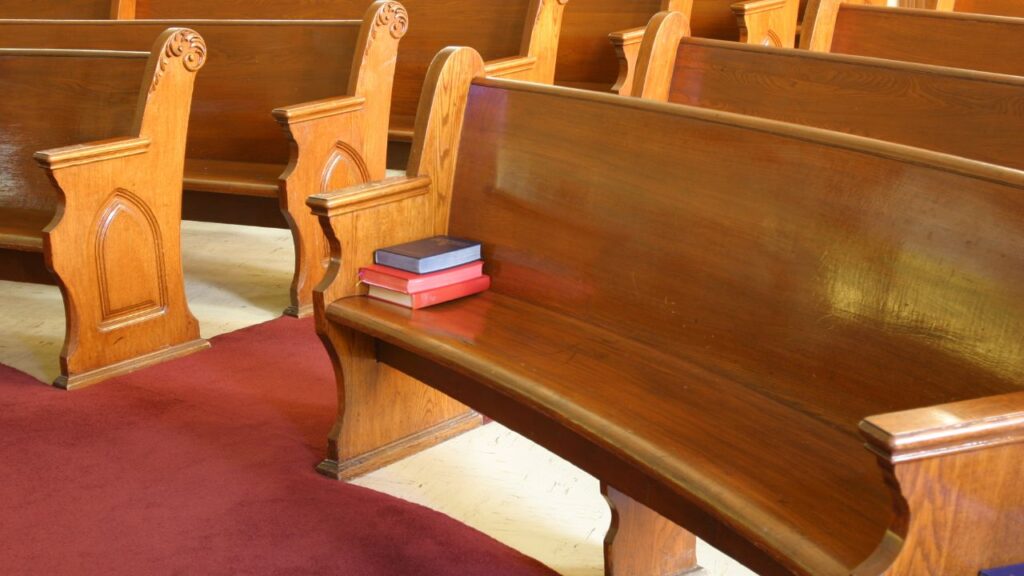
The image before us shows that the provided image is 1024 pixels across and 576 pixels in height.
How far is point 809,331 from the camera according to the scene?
1983 mm

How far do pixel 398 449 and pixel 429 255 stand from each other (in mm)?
513

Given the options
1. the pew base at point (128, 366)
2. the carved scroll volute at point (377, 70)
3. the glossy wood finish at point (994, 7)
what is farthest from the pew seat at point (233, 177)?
the glossy wood finish at point (994, 7)

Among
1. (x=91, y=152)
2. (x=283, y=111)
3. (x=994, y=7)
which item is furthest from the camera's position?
(x=994, y=7)

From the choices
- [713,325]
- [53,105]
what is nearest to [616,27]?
[53,105]

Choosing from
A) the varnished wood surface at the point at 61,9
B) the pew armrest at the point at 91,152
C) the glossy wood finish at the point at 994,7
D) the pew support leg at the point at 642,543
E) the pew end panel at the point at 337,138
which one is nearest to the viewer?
the pew support leg at the point at 642,543

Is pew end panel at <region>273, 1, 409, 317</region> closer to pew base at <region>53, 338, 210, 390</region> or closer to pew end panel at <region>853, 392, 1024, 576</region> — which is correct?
pew base at <region>53, 338, 210, 390</region>

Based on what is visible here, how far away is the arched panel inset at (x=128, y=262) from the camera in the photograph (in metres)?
3.30

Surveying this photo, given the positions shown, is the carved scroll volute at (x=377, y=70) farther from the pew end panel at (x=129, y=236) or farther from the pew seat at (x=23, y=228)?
the pew seat at (x=23, y=228)

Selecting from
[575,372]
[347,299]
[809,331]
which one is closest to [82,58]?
[347,299]

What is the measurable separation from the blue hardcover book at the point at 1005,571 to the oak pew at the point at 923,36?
2146 millimetres

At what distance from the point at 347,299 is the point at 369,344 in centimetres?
13

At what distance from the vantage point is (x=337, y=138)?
12.6 feet

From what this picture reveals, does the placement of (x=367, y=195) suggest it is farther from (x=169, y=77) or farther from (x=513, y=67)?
(x=513, y=67)

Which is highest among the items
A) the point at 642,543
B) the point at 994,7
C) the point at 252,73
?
the point at 994,7
